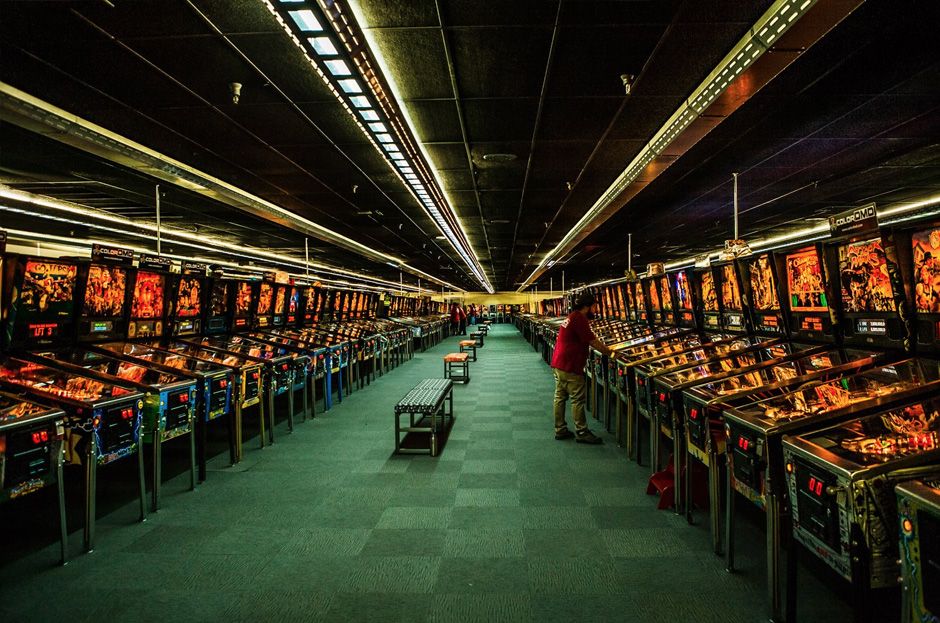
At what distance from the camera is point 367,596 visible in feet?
7.98

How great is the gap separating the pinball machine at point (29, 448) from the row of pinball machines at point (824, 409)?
3666 millimetres

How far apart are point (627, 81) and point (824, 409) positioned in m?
2.72

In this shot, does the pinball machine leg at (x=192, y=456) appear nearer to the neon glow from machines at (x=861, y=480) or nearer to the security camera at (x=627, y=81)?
the neon glow from machines at (x=861, y=480)

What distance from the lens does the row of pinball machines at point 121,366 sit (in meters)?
2.76

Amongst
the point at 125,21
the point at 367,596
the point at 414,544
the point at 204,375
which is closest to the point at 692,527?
the point at 414,544

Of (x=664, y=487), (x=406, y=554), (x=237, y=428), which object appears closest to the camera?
(x=406, y=554)

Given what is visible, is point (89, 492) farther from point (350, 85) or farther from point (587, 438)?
point (587, 438)

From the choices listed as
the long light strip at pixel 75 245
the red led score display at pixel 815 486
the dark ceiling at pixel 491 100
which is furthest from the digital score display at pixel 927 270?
the long light strip at pixel 75 245

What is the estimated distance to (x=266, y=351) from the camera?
5754 millimetres

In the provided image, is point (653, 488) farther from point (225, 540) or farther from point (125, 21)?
point (125, 21)

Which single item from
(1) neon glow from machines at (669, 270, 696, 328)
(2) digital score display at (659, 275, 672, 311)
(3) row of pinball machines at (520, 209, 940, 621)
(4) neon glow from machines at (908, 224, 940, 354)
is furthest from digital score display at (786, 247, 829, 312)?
(2) digital score display at (659, 275, 672, 311)

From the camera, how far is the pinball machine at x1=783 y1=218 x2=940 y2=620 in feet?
5.31

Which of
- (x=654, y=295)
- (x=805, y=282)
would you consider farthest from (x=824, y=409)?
(x=654, y=295)

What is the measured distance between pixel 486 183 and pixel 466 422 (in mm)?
3297
